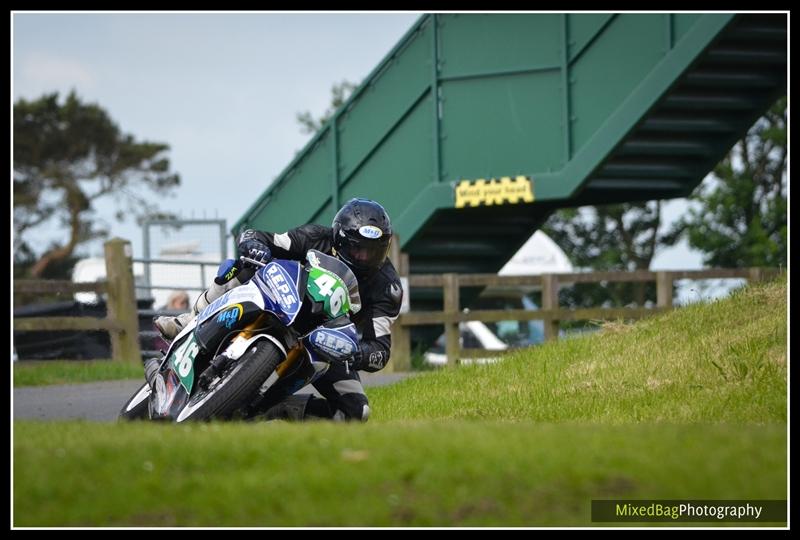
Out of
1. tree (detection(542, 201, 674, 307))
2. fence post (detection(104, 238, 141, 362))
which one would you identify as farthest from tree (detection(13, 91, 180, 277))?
fence post (detection(104, 238, 141, 362))

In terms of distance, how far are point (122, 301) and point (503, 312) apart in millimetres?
5229

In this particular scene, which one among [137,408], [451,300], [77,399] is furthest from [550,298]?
[137,408]

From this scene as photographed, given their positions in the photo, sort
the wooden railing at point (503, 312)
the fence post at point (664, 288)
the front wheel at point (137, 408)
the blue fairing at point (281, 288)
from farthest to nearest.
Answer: the fence post at point (664, 288), the wooden railing at point (503, 312), the front wheel at point (137, 408), the blue fairing at point (281, 288)

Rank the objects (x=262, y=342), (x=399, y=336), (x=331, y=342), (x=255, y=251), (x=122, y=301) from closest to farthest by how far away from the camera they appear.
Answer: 1. (x=262, y=342)
2. (x=331, y=342)
3. (x=255, y=251)
4. (x=122, y=301)
5. (x=399, y=336)

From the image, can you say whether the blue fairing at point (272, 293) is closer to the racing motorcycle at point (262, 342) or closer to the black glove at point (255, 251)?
the racing motorcycle at point (262, 342)

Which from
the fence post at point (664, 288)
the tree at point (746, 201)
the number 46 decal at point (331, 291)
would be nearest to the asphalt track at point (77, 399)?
the number 46 decal at point (331, 291)

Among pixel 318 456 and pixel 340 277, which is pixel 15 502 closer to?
pixel 318 456

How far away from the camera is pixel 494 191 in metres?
19.5

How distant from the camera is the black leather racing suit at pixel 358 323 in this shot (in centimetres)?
1020

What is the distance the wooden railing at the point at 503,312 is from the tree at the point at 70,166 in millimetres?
36122

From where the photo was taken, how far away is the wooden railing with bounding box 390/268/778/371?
2025 cm

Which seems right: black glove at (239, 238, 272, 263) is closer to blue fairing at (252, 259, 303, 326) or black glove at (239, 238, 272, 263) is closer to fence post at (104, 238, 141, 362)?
blue fairing at (252, 259, 303, 326)

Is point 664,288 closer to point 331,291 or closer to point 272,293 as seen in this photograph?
point 331,291
